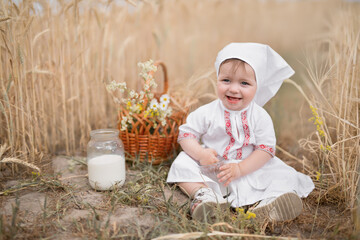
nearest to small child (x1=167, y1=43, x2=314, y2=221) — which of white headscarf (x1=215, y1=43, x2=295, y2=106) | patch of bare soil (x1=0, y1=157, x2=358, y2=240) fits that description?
white headscarf (x1=215, y1=43, x2=295, y2=106)

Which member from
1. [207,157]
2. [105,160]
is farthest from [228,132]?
[105,160]

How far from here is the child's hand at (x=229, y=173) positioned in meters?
1.82

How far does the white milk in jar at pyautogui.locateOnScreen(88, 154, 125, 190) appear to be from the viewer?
1.91m

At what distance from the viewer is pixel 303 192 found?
1.94 meters

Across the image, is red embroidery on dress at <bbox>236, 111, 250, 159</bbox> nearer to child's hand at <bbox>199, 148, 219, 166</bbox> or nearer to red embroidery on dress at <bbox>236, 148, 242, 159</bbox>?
red embroidery on dress at <bbox>236, 148, 242, 159</bbox>

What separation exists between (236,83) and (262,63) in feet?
0.71

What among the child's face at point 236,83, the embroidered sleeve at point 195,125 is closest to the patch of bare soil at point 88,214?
the embroidered sleeve at point 195,125

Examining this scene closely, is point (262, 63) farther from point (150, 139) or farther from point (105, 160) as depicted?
point (105, 160)

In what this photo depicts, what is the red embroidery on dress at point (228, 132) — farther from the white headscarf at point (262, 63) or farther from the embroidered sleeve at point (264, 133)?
the white headscarf at point (262, 63)

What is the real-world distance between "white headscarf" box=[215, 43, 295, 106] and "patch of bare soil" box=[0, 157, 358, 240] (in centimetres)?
80

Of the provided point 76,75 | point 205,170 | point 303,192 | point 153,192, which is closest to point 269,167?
point 303,192

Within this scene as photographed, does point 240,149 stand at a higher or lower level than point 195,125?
lower

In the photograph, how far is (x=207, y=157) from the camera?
1921 millimetres

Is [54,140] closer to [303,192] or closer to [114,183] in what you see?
[114,183]
